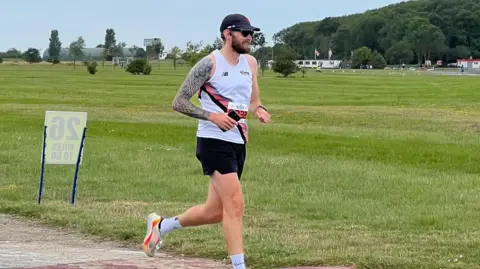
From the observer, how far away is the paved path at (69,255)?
24.3 ft

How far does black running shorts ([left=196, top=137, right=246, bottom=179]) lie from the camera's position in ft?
21.7

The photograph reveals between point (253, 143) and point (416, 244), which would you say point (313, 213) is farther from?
point (253, 143)

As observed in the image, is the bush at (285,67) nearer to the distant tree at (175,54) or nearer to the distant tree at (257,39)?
the distant tree at (257,39)

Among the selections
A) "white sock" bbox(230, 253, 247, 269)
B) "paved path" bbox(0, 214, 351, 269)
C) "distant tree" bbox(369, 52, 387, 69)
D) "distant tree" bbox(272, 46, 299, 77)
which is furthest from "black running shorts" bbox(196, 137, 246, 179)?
"distant tree" bbox(369, 52, 387, 69)

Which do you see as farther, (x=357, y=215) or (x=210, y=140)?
(x=357, y=215)

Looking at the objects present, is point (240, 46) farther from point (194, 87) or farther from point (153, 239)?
point (153, 239)

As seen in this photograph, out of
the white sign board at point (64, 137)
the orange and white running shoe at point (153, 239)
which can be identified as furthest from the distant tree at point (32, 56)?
the orange and white running shoe at point (153, 239)

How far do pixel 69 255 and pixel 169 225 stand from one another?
45.8 inches

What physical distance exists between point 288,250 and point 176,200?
3966mm

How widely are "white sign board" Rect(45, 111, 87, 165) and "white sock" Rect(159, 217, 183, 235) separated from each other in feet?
14.3

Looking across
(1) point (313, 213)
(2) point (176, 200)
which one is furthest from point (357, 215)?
(2) point (176, 200)

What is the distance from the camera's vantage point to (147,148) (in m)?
19.0

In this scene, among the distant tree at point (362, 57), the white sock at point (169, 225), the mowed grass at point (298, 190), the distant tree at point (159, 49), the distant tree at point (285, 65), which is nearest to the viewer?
the white sock at point (169, 225)

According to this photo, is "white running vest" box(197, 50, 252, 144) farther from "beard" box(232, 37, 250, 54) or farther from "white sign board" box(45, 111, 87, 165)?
"white sign board" box(45, 111, 87, 165)
